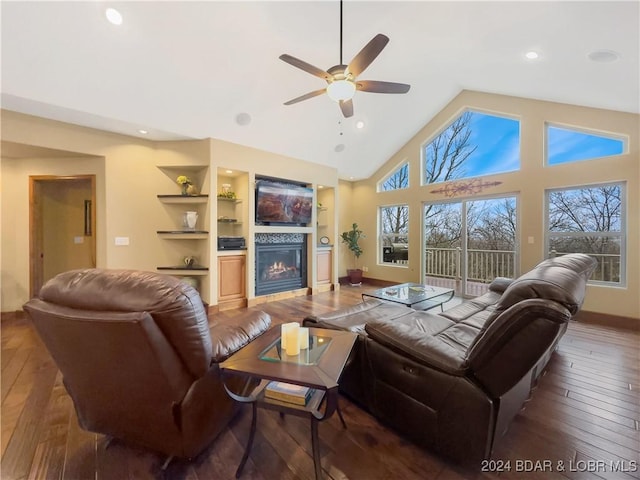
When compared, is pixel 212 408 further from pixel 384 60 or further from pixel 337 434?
pixel 384 60

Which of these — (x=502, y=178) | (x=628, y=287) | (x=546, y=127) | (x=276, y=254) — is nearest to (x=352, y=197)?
(x=276, y=254)

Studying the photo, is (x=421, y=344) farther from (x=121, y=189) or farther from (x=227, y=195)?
(x=121, y=189)

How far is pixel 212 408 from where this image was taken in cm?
145

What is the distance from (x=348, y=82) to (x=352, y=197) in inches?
183

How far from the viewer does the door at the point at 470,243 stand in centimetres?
483

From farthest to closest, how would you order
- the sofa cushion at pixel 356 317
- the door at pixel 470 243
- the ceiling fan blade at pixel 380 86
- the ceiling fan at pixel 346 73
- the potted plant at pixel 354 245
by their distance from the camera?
the potted plant at pixel 354 245 < the door at pixel 470 243 < the ceiling fan blade at pixel 380 86 < the ceiling fan at pixel 346 73 < the sofa cushion at pixel 356 317

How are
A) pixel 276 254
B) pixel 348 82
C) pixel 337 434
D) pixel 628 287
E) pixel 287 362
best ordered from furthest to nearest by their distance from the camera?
pixel 276 254, pixel 628 287, pixel 348 82, pixel 337 434, pixel 287 362

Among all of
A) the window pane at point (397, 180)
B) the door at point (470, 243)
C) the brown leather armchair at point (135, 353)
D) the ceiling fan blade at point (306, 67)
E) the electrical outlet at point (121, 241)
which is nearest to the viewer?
the brown leather armchair at point (135, 353)

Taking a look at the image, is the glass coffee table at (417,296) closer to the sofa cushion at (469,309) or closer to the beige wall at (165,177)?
the sofa cushion at (469,309)

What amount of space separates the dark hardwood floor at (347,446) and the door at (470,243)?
2.97 m

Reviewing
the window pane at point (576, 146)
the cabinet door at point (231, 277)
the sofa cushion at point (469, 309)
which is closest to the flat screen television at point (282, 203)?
the cabinet door at point (231, 277)

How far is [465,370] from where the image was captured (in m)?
1.30

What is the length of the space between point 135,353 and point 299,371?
711 millimetres

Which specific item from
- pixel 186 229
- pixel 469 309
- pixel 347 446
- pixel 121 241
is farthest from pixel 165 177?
pixel 469 309
